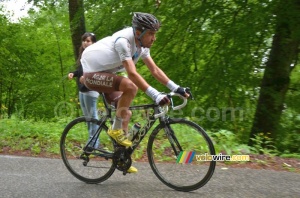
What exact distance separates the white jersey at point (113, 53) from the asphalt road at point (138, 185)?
53.8 inches

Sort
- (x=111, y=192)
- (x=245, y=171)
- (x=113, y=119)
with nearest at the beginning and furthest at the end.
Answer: (x=111, y=192) < (x=113, y=119) < (x=245, y=171)

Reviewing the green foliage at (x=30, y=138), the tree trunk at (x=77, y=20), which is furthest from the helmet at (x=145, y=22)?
the tree trunk at (x=77, y=20)

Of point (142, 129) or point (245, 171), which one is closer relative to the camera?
point (142, 129)

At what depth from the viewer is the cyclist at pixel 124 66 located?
410cm

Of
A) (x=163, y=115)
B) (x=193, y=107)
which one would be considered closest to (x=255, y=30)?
(x=193, y=107)

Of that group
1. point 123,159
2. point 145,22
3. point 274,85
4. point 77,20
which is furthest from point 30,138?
point 274,85

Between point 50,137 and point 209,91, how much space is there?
3419 mm

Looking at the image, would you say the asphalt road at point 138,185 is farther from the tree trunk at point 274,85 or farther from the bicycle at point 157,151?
the tree trunk at point 274,85

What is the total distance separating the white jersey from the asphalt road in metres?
1.37

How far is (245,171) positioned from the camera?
16.7 feet

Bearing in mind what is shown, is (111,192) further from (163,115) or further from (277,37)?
(277,37)

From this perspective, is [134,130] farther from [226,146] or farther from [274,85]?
[274,85]

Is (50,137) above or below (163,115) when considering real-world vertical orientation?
below

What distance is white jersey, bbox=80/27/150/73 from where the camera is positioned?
13.6ft
